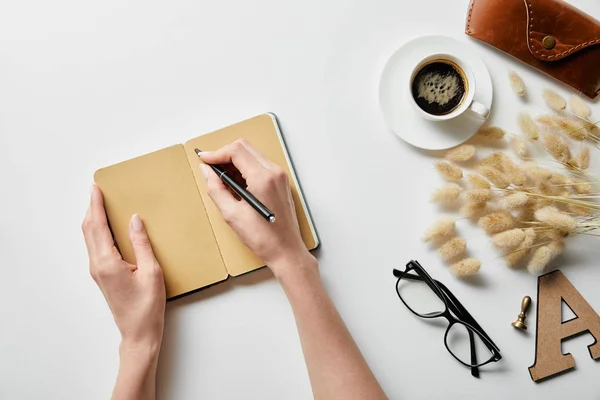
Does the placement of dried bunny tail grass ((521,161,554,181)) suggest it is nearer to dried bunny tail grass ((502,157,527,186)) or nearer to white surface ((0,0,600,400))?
dried bunny tail grass ((502,157,527,186))

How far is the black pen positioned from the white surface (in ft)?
0.56

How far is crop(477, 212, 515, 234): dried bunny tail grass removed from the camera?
109cm

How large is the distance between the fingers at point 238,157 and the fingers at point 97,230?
10.2 inches

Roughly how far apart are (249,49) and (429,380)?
34.7 inches

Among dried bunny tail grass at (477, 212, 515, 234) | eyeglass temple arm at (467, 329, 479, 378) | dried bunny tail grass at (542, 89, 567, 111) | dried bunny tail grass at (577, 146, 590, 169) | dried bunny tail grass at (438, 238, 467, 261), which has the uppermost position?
dried bunny tail grass at (542, 89, 567, 111)

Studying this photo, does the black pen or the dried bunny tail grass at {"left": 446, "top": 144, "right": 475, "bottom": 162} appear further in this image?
the dried bunny tail grass at {"left": 446, "top": 144, "right": 475, "bottom": 162}

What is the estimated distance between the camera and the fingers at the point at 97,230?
1074 millimetres

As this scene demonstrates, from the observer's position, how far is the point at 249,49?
1.14m

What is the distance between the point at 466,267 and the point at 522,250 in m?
0.14

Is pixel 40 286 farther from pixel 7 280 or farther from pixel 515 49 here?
pixel 515 49

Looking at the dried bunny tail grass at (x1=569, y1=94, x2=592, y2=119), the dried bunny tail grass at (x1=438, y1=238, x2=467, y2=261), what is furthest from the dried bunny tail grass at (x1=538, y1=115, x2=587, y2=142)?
the dried bunny tail grass at (x1=438, y1=238, x2=467, y2=261)

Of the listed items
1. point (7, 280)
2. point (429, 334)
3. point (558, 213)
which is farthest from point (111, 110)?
point (558, 213)

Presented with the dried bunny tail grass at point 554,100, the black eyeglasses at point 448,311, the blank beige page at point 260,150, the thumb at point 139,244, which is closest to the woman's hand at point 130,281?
the thumb at point 139,244

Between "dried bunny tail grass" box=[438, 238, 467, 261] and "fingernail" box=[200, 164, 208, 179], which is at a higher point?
"fingernail" box=[200, 164, 208, 179]
